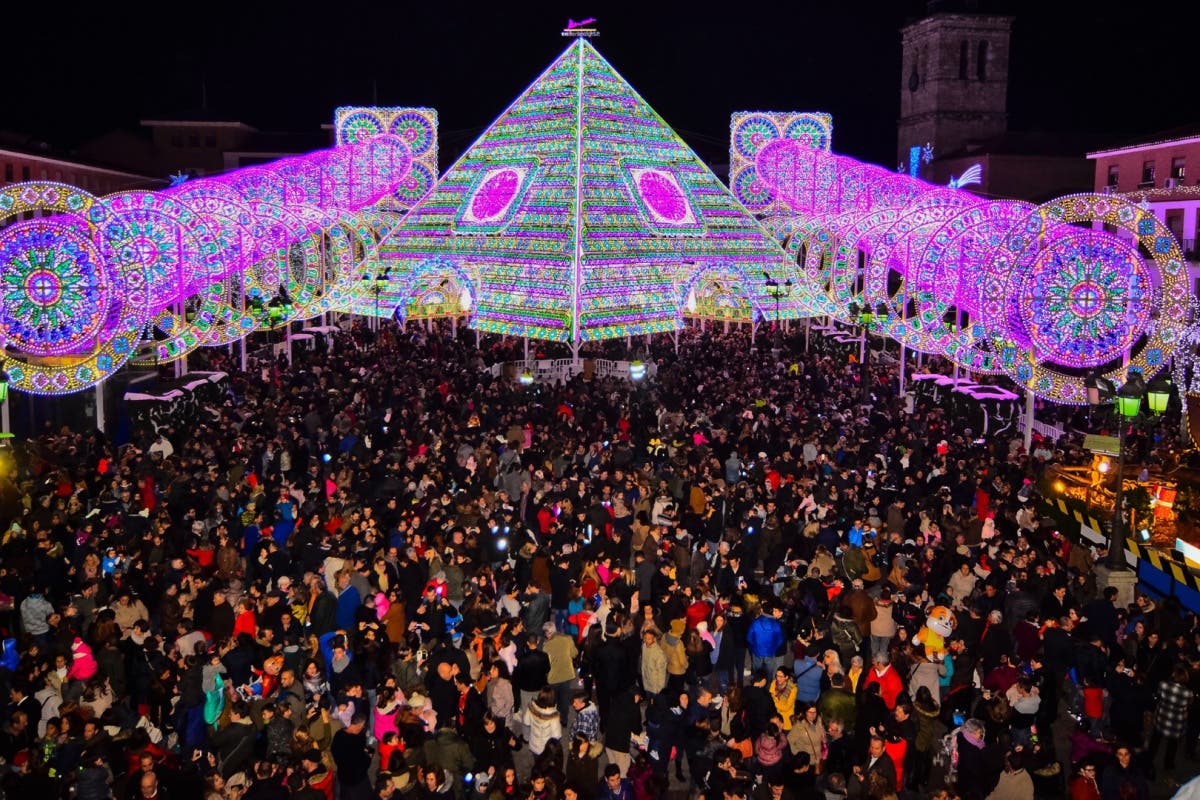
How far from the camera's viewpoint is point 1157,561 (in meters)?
13.3

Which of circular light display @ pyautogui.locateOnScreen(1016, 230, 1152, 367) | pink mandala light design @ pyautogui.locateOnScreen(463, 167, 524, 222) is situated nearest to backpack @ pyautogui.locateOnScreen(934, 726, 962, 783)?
circular light display @ pyautogui.locateOnScreen(1016, 230, 1152, 367)

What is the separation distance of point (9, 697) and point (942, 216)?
21.0m

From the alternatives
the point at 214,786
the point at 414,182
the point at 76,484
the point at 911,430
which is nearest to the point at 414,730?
the point at 214,786

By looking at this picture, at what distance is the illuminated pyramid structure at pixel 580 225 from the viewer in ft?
95.2

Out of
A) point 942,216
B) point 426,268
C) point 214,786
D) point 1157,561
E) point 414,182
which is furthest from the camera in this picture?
point 414,182

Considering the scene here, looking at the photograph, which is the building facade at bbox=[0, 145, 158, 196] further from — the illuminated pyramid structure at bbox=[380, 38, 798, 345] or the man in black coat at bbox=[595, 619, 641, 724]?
the man in black coat at bbox=[595, 619, 641, 724]

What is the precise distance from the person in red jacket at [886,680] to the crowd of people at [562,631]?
0.14 ft

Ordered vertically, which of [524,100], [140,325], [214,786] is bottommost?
[214,786]

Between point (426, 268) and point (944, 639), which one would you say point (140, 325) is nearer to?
point (426, 268)

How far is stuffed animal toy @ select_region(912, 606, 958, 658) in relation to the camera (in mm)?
9773

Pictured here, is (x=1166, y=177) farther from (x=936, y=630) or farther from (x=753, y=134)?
(x=936, y=630)

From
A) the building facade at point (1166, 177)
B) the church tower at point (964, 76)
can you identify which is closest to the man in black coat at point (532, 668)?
the building facade at point (1166, 177)

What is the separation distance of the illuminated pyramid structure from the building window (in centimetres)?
1839

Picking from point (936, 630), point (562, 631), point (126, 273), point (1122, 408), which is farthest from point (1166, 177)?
point (562, 631)
